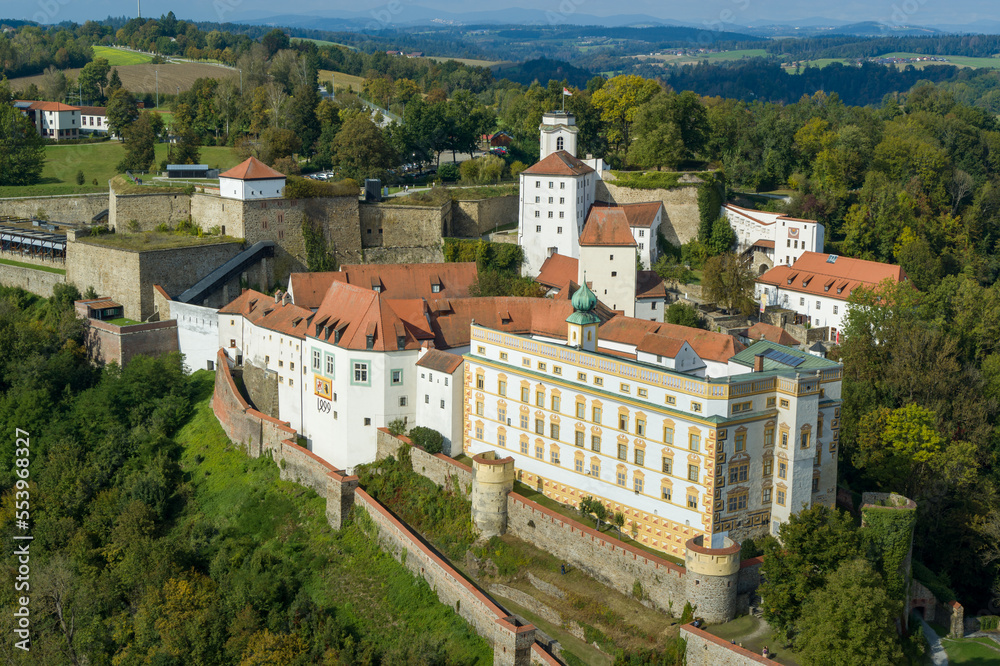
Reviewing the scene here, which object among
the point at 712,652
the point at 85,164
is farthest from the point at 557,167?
the point at 85,164

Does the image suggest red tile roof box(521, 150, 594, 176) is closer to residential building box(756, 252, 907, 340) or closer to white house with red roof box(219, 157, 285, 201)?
residential building box(756, 252, 907, 340)

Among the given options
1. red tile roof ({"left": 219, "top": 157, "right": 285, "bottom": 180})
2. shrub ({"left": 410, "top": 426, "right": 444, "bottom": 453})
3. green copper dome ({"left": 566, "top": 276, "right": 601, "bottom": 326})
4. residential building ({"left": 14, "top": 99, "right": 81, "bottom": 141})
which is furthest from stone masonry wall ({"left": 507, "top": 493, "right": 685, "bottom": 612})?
residential building ({"left": 14, "top": 99, "right": 81, "bottom": 141})

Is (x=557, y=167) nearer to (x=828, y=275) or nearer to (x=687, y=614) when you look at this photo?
(x=828, y=275)

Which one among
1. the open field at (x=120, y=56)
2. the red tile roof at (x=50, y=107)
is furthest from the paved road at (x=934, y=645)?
the open field at (x=120, y=56)

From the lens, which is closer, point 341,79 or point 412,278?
point 412,278

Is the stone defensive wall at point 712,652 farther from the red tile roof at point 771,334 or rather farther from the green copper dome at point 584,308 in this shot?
the red tile roof at point 771,334

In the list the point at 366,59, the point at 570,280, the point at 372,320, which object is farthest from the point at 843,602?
the point at 366,59

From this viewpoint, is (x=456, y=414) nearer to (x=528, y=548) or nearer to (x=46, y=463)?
(x=528, y=548)
